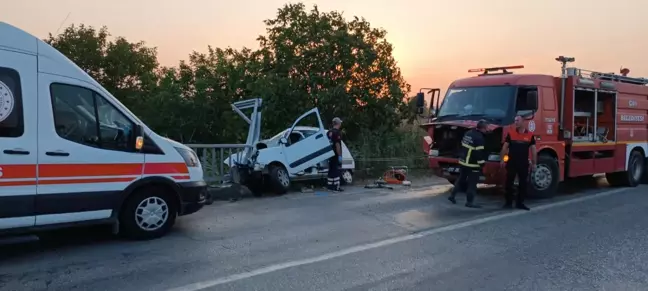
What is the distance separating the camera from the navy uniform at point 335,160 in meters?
11.8

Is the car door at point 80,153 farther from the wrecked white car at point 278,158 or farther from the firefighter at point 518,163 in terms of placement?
the firefighter at point 518,163

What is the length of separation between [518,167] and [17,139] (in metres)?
7.72

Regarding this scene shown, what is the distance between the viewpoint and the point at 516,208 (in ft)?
30.6

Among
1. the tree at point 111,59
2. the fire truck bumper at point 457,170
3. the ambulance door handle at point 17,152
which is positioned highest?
the tree at point 111,59

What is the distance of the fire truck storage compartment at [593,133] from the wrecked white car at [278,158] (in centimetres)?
543

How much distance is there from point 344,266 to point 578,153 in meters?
8.05

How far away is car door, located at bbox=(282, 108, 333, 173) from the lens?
37.8ft

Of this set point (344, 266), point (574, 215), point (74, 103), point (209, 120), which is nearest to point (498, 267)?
point (344, 266)

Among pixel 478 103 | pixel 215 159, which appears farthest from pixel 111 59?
pixel 478 103

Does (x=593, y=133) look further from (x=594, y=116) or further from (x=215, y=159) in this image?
(x=215, y=159)

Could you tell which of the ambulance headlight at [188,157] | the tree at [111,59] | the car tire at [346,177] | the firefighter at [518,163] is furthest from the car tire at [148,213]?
the tree at [111,59]

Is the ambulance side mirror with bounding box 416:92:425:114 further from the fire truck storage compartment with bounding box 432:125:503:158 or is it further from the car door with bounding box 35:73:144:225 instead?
the car door with bounding box 35:73:144:225

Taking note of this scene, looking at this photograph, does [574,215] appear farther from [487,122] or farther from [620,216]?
[487,122]

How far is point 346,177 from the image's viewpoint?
13.1m
